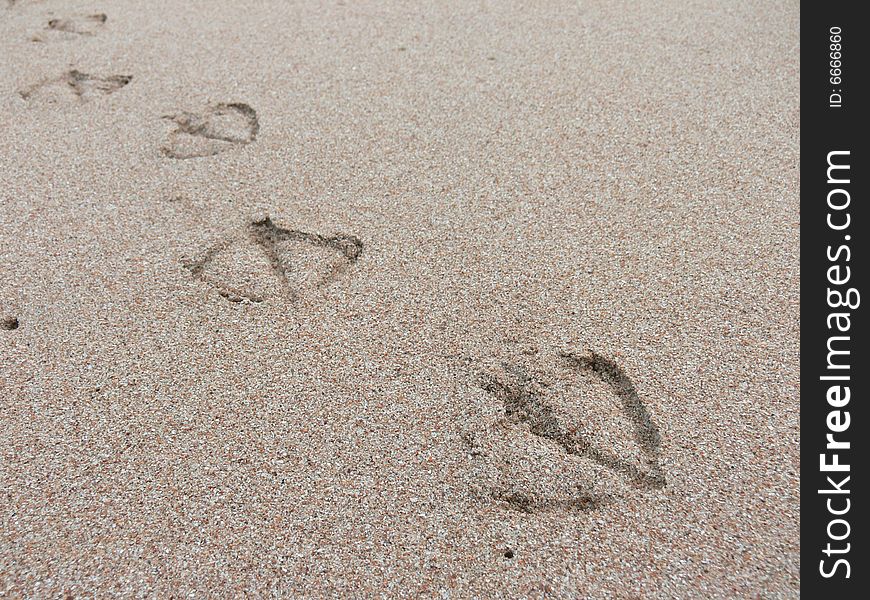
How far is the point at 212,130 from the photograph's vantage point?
1.80 meters

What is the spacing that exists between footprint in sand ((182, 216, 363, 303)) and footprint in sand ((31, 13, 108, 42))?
109 centimetres

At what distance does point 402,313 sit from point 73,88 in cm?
118

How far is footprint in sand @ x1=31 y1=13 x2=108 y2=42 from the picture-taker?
2174 mm

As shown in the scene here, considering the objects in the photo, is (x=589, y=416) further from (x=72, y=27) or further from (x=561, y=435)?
(x=72, y=27)

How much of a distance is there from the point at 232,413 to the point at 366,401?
199mm

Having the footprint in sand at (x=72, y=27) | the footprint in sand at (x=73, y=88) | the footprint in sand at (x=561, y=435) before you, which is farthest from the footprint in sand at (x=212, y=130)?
the footprint in sand at (x=561, y=435)

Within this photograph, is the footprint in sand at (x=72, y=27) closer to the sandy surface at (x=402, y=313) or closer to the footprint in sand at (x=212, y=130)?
the sandy surface at (x=402, y=313)

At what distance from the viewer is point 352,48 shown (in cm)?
211
